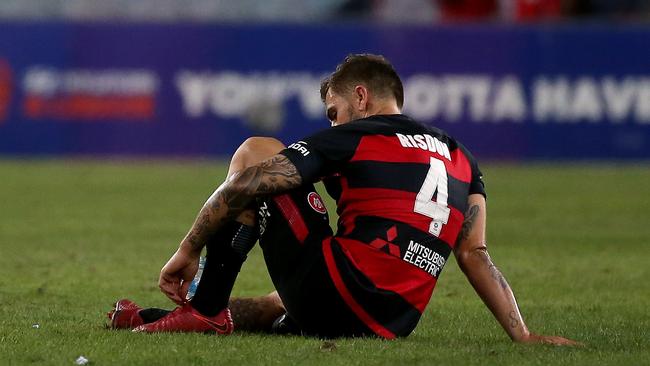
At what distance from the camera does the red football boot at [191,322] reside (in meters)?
6.34

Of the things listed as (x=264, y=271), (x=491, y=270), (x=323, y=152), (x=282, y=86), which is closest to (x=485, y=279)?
(x=491, y=270)

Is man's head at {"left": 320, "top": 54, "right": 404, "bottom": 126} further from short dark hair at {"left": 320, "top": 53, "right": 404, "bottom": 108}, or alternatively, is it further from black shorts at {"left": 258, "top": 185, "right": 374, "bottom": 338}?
black shorts at {"left": 258, "top": 185, "right": 374, "bottom": 338}

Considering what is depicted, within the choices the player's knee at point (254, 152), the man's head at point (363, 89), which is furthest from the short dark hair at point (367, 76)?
the player's knee at point (254, 152)

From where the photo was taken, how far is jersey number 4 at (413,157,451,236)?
605 centimetres

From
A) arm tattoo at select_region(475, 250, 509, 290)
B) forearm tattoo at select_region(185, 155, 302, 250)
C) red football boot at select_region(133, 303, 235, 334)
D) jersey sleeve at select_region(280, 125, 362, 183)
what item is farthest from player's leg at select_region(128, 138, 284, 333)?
arm tattoo at select_region(475, 250, 509, 290)

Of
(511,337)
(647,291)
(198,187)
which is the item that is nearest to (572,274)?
(647,291)

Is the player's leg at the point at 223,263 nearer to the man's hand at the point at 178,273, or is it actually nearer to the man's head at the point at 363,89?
the man's hand at the point at 178,273

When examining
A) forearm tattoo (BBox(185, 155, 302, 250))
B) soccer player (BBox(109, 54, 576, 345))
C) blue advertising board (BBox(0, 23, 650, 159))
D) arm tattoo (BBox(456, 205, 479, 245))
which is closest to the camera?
forearm tattoo (BBox(185, 155, 302, 250))

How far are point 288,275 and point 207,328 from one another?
519mm

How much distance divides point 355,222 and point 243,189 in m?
0.53

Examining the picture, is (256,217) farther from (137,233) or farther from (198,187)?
(198,187)

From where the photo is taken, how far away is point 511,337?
6.23 meters

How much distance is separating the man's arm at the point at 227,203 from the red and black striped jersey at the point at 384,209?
0.34 feet

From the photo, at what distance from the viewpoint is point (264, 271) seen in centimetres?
973
